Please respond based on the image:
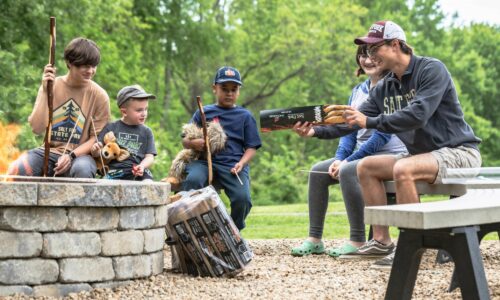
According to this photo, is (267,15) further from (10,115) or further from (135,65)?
(10,115)

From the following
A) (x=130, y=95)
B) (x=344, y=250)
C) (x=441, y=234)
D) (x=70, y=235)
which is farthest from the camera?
(x=344, y=250)

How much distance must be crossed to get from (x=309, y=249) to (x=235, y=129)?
1128 mm

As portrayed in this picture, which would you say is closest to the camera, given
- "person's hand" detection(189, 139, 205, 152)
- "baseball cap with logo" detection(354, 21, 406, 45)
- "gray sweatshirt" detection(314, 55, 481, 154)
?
"gray sweatshirt" detection(314, 55, 481, 154)

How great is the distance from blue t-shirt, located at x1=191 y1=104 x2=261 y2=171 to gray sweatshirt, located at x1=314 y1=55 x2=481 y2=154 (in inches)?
49.3

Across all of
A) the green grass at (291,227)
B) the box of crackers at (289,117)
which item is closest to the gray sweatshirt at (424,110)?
the box of crackers at (289,117)

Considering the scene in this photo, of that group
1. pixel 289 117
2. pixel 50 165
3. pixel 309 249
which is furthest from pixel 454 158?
pixel 50 165

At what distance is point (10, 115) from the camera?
50.4 feet

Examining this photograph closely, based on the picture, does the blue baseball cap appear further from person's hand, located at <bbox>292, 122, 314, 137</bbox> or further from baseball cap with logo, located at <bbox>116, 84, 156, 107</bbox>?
person's hand, located at <bbox>292, 122, 314, 137</bbox>

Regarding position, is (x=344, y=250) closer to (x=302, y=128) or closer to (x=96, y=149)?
(x=302, y=128)

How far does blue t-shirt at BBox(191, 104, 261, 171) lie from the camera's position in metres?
6.36

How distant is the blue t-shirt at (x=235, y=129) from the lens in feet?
20.9

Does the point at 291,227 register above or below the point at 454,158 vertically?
below

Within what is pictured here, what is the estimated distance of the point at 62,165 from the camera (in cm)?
554

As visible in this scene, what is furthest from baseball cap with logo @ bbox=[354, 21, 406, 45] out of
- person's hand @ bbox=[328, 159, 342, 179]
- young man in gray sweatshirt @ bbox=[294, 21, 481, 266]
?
person's hand @ bbox=[328, 159, 342, 179]
